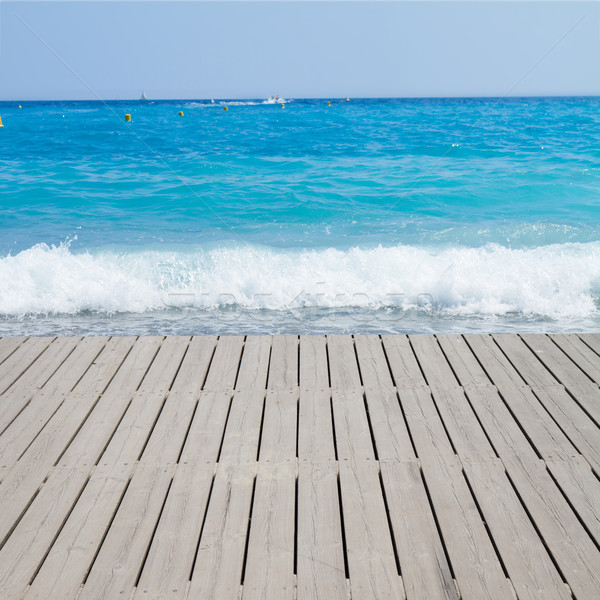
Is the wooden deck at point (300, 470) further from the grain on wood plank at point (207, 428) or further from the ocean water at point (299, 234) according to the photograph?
the ocean water at point (299, 234)

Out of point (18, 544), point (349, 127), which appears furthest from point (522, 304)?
point (349, 127)

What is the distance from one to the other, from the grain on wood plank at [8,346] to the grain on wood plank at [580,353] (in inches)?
138

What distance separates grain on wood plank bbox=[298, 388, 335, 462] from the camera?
2.62m

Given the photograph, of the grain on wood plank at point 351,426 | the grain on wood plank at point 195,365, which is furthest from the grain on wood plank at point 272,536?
the grain on wood plank at point 195,365

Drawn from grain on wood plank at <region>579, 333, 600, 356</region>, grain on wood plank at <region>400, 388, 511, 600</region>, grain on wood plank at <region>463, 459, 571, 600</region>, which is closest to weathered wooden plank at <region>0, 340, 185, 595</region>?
grain on wood plank at <region>400, 388, 511, 600</region>

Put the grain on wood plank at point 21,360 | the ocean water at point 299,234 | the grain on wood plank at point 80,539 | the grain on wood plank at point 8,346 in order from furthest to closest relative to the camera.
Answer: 1. the ocean water at point 299,234
2. the grain on wood plank at point 8,346
3. the grain on wood plank at point 21,360
4. the grain on wood plank at point 80,539

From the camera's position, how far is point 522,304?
562cm

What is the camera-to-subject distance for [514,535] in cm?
213

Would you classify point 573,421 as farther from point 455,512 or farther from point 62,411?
point 62,411

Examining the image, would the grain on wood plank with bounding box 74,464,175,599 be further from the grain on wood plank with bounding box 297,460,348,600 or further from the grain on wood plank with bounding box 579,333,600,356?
the grain on wood plank with bounding box 579,333,600,356

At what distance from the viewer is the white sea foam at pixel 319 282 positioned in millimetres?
5688

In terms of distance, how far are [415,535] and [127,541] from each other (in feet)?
3.46

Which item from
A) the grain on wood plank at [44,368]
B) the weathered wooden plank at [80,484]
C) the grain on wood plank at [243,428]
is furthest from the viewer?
the grain on wood plank at [44,368]

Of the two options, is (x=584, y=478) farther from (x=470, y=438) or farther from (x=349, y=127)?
(x=349, y=127)
